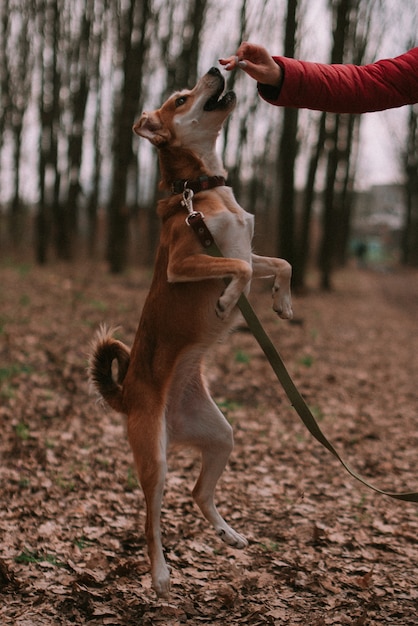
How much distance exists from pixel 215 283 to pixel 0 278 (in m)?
14.5

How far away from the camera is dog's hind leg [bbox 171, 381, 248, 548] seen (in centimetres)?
376

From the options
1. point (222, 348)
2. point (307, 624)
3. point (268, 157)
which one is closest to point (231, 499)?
point (307, 624)

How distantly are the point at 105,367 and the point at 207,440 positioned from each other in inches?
29.6

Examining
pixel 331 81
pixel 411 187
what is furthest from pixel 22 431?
pixel 411 187

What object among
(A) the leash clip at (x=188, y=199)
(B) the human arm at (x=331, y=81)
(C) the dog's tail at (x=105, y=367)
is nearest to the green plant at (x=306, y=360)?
(C) the dog's tail at (x=105, y=367)

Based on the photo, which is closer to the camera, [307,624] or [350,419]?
[307,624]

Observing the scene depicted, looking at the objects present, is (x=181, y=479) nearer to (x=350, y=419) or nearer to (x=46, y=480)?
(x=46, y=480)

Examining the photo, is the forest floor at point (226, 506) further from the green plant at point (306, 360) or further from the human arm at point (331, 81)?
the human arm at point (331, 81)

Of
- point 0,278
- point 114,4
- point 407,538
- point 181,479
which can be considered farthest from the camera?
point 114,4

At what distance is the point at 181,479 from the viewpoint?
18.2ft

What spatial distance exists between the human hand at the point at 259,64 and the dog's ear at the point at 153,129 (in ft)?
2.96

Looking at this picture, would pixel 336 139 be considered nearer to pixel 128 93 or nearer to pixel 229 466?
pixel 128 93

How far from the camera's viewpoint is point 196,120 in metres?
3.80

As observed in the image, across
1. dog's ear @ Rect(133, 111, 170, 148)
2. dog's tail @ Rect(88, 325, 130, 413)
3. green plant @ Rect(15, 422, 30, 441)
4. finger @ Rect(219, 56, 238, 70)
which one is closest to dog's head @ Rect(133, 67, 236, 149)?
dog's ear @ Rect(133, 111, 170, 148)
